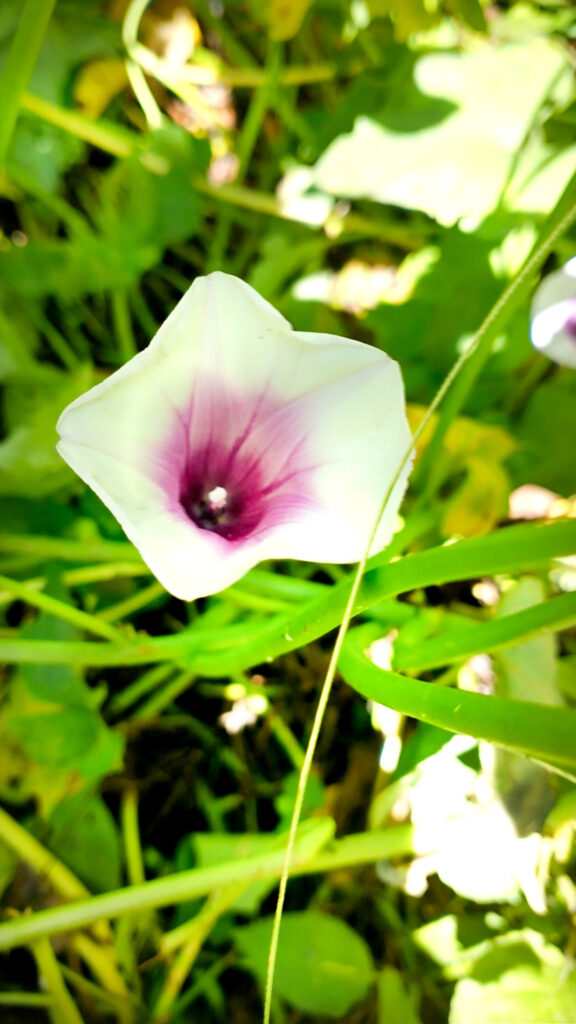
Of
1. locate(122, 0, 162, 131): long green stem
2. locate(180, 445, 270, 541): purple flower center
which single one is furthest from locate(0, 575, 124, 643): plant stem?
locate(122, 0, 162, 131): long green stem

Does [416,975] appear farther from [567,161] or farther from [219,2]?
[219,2]

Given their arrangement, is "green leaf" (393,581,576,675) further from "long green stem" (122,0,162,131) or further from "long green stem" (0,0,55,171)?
"long green stem" (122,0,162,131)

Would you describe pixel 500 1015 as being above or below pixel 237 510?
below

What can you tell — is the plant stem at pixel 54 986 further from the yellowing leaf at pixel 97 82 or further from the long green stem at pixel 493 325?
the yellowing leaf at pixel 97 82

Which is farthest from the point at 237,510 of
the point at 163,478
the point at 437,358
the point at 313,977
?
the point at 313,977

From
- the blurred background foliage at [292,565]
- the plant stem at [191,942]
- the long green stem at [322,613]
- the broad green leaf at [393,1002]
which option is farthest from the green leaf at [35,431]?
the broad green leaf at [393,1002]

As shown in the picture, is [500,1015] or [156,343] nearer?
[156,343]

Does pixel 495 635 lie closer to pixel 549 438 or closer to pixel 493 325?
pixel 493 325

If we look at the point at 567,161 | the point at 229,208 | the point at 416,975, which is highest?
the point at 567,161
